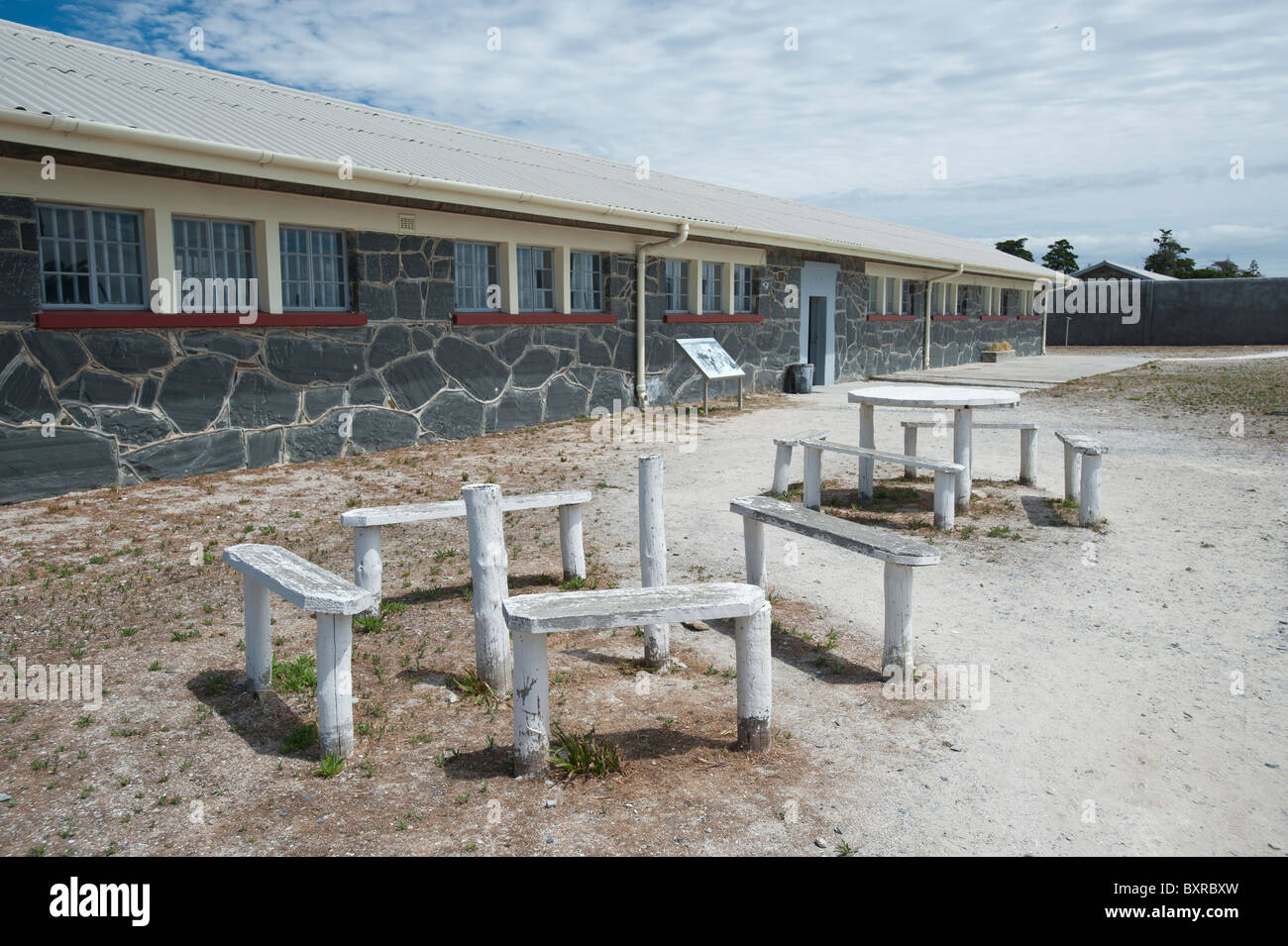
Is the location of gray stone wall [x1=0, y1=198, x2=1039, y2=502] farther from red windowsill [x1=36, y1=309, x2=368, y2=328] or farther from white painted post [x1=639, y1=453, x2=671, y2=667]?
white painted post [x1=639, y1=453, x2=671, y2=667]

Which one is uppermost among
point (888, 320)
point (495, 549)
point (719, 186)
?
point (719, 186)

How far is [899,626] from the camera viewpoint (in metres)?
4.31

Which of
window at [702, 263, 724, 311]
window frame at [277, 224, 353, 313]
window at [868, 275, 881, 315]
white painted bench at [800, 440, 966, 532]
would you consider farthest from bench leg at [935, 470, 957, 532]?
window at [868, 275, 881, 315]

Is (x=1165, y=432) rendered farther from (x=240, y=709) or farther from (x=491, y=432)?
(x=240, y=709)

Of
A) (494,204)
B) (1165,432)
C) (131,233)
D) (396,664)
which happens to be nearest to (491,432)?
(494,204)

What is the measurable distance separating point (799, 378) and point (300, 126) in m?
Result: 9.66

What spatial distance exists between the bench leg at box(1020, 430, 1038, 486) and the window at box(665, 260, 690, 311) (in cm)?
731

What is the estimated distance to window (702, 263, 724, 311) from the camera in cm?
1561

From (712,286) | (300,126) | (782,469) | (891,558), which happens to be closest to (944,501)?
(782,469)

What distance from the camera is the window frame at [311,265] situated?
9.34 metres

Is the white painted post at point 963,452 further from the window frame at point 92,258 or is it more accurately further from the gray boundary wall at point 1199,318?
the gray boundary wall at point 1199,318

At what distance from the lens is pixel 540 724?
343 centimetres

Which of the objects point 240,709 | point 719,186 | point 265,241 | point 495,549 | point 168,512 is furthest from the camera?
point 719,186

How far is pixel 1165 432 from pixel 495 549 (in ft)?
34.1
